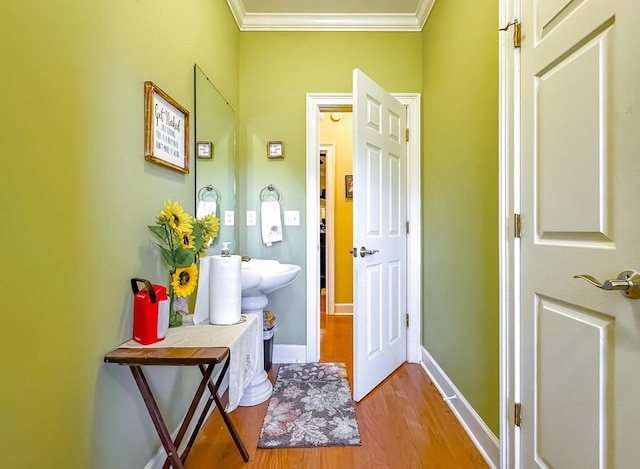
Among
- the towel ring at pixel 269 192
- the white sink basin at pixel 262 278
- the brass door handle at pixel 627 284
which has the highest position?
the towel ring at pixel 269 192

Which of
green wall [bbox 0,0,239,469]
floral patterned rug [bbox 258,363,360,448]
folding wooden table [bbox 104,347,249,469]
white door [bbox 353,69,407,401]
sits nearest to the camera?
green wall [bbox 0,0,239,469]

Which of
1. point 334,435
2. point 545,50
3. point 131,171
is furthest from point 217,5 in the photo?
point 334,435

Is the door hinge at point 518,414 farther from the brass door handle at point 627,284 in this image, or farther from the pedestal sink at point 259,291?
the pedestal sink at point 259,291

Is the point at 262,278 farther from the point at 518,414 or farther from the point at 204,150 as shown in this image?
the point at 518,414

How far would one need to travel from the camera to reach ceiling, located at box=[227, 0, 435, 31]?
7.34 feet

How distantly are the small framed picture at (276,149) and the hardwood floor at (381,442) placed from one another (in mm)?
1738

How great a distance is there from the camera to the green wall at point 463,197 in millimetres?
1419

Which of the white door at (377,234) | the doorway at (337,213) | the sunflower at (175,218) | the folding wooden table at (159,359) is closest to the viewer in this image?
the folding wooden table at (159,359)

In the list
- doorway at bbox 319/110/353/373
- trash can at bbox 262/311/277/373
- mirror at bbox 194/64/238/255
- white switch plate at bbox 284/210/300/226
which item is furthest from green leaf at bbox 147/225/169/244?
doorway at bbox 319/110/353/373

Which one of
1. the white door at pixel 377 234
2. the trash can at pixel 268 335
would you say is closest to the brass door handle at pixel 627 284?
the white door at pixel 377 234

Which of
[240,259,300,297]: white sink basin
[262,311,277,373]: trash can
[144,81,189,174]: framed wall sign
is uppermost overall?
[144,81,189,174]: framed wall sign

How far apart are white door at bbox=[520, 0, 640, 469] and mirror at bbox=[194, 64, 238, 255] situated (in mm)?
1520

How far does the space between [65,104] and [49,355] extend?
2.19 ft

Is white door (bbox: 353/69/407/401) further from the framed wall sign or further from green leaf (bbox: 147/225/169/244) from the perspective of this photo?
green leaf (bbox: 147/225/169/244)
